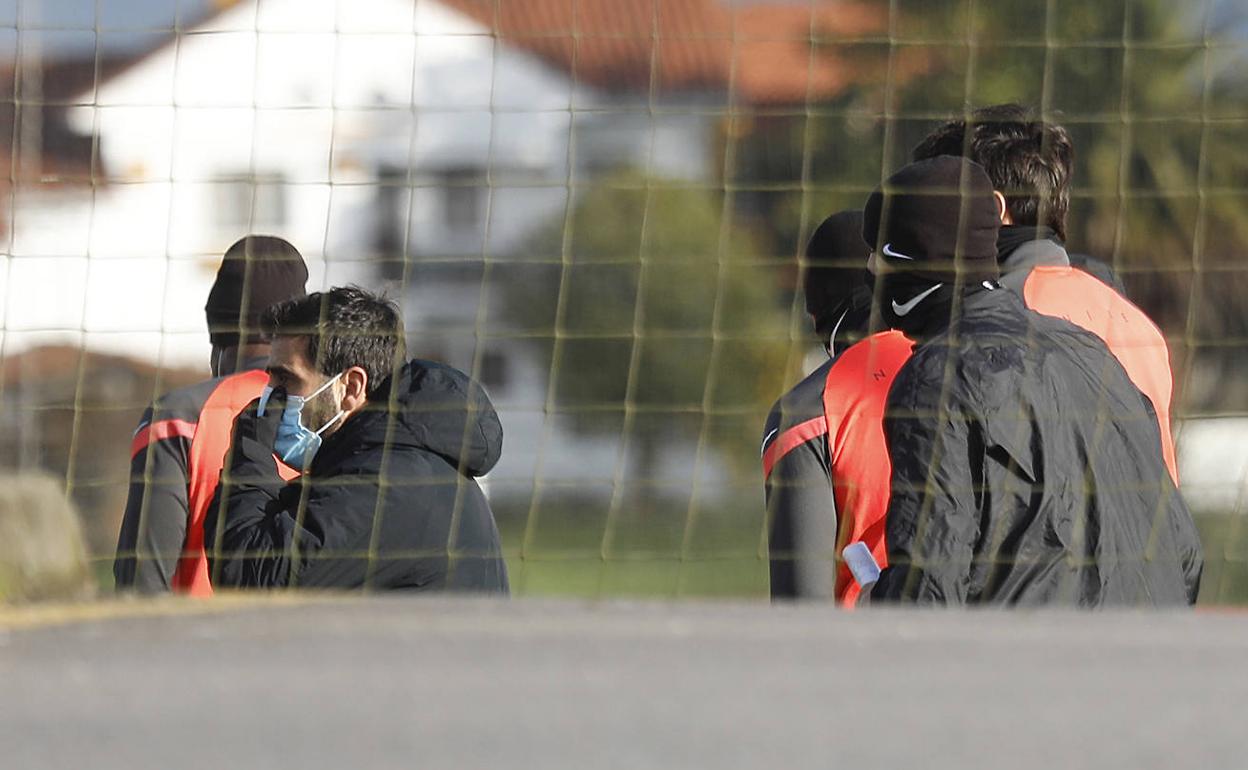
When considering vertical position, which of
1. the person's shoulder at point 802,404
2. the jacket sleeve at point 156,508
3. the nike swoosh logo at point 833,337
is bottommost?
the jacket sleeve at point 156,508

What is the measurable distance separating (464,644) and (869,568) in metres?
1.02

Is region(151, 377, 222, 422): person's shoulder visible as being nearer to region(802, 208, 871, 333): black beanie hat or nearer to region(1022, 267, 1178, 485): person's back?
region(802, 208, 871, 333): black beanie hat

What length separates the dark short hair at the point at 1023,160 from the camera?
4.05 metres

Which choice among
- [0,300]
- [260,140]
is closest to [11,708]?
[0,300]

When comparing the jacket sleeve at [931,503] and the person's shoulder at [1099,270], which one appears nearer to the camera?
the jacket sleeve at [931,503]

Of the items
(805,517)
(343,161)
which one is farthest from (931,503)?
(343,161)

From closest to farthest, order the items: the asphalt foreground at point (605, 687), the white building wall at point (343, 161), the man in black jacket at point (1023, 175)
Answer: the asphalt foreground at point (605, 687)
the man in black jacket at point (1023, 175)
the white building wall at point (343, 161)

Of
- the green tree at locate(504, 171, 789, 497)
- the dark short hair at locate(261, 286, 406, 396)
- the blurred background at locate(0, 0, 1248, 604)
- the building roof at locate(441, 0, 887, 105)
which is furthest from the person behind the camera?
the green tree at locate(504, 171, 789, 497)

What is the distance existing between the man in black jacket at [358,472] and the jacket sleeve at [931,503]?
44.9 inches

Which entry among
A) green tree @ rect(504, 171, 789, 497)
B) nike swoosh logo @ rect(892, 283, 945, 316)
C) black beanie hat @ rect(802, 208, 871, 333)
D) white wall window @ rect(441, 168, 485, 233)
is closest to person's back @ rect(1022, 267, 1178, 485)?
nike swoosh logo @ rect(892, 283, 945, 316)

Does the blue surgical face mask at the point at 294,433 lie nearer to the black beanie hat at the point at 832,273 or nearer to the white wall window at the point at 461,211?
the black beanie hat at the point at 832,273

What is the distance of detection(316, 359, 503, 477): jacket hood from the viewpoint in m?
4.17

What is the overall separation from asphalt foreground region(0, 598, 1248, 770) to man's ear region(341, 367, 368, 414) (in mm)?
514

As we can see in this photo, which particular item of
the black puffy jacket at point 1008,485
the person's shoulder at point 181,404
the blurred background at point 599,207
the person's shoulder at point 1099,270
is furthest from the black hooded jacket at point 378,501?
the blurred background at point 599,207
